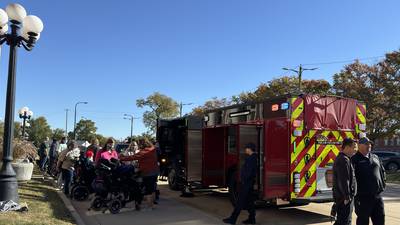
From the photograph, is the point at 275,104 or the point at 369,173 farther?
the point at 275,104

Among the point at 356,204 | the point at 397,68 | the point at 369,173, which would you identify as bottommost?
the point at 356,204

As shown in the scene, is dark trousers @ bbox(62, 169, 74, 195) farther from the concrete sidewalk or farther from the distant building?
the distant building

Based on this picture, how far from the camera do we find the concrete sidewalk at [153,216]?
9.89 metres

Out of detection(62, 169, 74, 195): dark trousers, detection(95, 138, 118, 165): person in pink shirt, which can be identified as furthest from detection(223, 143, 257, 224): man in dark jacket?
detection(62, 169, 74, 195): dark trousers

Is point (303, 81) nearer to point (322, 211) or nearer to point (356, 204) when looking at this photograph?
point (322, 211)

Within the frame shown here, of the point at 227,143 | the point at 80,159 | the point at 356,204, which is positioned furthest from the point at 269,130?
the point at 80,159

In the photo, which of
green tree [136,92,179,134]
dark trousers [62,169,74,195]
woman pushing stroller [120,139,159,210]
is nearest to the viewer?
woman pushing stroller [120,139,159,210]

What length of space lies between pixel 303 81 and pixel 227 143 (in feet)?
123

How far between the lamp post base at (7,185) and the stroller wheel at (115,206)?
6.99 feet

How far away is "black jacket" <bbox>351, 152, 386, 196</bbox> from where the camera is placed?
6660 millimetres

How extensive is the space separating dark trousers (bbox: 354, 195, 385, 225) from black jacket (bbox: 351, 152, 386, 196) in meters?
0.09

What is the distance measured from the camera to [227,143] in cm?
1302

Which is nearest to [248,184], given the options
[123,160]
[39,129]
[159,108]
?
[123,160]

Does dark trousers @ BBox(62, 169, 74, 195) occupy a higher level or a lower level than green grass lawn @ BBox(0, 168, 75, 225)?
higher
